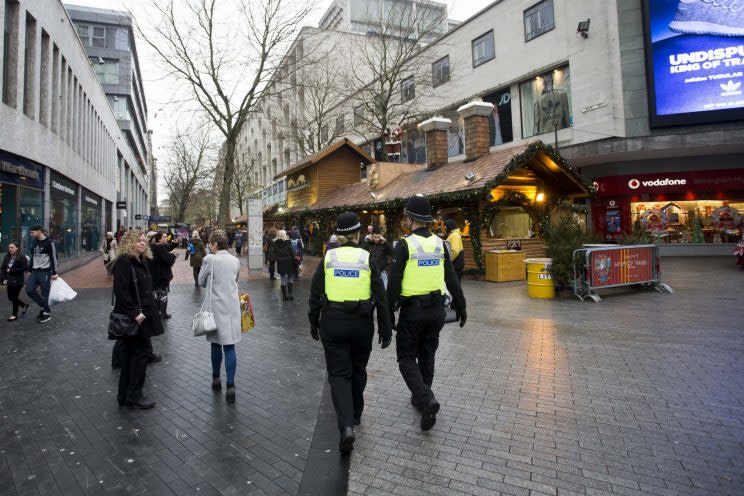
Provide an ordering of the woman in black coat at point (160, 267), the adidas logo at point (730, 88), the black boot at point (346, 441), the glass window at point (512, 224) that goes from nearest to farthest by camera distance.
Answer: the black boot at point (346, 441)
the woman in black coat at point (160, 267)
the glass window at point (512, 224)
the adidas logo at point (730, 88)

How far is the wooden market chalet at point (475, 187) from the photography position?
13008 mm

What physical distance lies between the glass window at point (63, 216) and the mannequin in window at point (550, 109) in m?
22.1

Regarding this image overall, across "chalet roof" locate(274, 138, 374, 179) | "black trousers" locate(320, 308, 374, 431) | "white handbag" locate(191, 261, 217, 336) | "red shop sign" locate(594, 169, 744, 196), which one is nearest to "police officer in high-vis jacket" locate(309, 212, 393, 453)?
"black trousers" locate(320, 308, 374, 431)

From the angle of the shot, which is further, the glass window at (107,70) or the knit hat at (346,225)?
the glass window at (107,70)

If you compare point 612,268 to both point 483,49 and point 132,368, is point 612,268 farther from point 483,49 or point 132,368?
point 483,49

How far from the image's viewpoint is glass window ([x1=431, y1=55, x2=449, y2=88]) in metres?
28.0

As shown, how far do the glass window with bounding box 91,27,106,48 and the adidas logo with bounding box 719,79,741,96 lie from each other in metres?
52.9

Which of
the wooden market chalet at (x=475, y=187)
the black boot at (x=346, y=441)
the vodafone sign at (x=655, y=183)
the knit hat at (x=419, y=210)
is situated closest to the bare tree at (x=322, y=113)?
the wooden market chalet at (x=475, y=187)

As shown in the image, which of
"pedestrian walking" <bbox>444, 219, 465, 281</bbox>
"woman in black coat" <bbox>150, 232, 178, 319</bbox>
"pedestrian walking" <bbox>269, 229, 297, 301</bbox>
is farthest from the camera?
"pedestrian walking" <bbox>269, 229, 297, 301</bbox>

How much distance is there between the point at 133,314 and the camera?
4086mm

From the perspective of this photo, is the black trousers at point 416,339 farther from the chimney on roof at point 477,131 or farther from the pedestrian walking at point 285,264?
the chimney on roof at point 477,131

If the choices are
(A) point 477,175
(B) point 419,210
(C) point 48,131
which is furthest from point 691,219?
(C) point 48,131

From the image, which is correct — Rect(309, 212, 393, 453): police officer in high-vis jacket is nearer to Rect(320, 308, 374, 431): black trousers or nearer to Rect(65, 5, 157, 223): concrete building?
Rect(320, 308, 374, 431): black trousers

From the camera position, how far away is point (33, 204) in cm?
1452
